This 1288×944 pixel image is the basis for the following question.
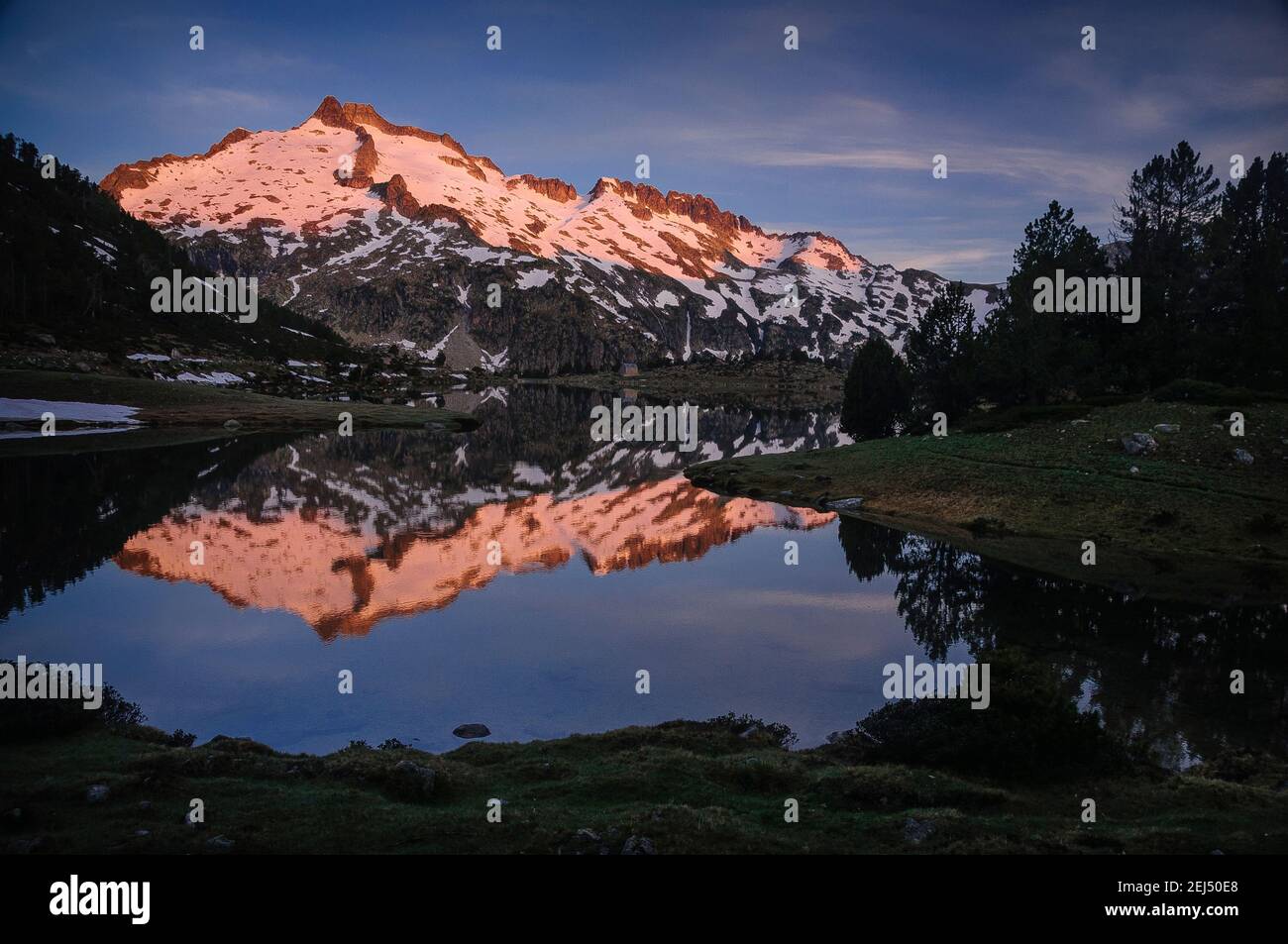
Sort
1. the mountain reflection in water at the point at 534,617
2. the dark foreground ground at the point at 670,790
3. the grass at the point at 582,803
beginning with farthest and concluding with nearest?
the mountain reflection in water at the point at 534,617, the dark foreground ground at the point at 670,790, the grass at the point at 582,803

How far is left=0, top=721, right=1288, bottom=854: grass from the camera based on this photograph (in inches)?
→ 501

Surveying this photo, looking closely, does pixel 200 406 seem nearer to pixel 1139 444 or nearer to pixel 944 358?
pixel 944 358

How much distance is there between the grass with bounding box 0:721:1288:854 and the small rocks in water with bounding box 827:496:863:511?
41287 millimetres

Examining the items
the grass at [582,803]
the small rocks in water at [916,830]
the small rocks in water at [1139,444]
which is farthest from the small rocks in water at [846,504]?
the small rocks in water at [916,830]

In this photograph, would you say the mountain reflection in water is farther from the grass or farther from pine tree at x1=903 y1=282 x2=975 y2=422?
pine tree at x1=903 y1=282 x2=975 y2=422

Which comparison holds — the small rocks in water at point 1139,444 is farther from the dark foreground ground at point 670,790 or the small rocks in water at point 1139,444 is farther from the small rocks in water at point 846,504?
the dark foreground ground at point 670,790

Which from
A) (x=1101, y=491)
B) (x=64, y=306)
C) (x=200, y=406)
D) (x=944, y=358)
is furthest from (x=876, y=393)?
(x=64, y=306)

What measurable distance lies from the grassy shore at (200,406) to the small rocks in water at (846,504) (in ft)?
241

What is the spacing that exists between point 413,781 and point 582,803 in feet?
10.9

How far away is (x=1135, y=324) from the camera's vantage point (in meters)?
77.0

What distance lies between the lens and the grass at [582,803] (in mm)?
12719

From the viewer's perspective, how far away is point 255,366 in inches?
7121

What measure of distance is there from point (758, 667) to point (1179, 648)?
1516 centimetres

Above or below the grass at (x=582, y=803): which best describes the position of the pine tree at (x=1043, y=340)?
above
